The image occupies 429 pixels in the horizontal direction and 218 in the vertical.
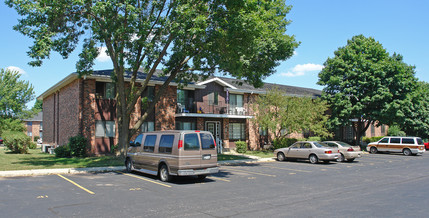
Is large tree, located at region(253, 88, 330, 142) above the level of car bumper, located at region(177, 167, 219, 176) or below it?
above

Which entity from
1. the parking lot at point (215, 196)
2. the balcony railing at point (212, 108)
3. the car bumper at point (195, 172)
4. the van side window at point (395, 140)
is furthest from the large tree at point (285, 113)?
the car bumper at point (195, 172)

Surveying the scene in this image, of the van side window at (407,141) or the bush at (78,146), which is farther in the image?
the van side window at (407,141)

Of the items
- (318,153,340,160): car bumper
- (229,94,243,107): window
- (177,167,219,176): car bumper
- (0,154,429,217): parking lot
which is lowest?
(0,154,429,217): parking lot

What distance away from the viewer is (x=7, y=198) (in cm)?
831

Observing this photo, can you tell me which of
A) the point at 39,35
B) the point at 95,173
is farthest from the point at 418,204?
the point at 39,35

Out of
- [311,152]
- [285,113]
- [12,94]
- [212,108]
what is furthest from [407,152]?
[12,94]

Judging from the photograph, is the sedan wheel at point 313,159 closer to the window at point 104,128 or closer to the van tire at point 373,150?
the van tire at point 373,150

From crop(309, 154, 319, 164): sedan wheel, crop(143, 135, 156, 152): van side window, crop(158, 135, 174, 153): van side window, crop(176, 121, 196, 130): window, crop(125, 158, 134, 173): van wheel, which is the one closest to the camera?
crop(158, 135, 174, 153): van side window

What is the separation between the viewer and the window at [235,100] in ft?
93.9

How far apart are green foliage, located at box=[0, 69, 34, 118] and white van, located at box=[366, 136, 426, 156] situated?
50.6 metres

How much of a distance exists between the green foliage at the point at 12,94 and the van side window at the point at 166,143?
4660 centimetres

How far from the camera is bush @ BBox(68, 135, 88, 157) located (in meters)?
20.0

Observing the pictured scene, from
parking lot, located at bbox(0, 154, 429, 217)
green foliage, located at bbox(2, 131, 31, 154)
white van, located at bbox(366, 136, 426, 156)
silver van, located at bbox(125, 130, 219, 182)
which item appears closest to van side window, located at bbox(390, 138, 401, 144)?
white van, located at bbox(366, 136, 426, 156)

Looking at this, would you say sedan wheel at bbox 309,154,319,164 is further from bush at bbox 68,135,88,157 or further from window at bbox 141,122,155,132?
bush at bbox 68,135,88,157
